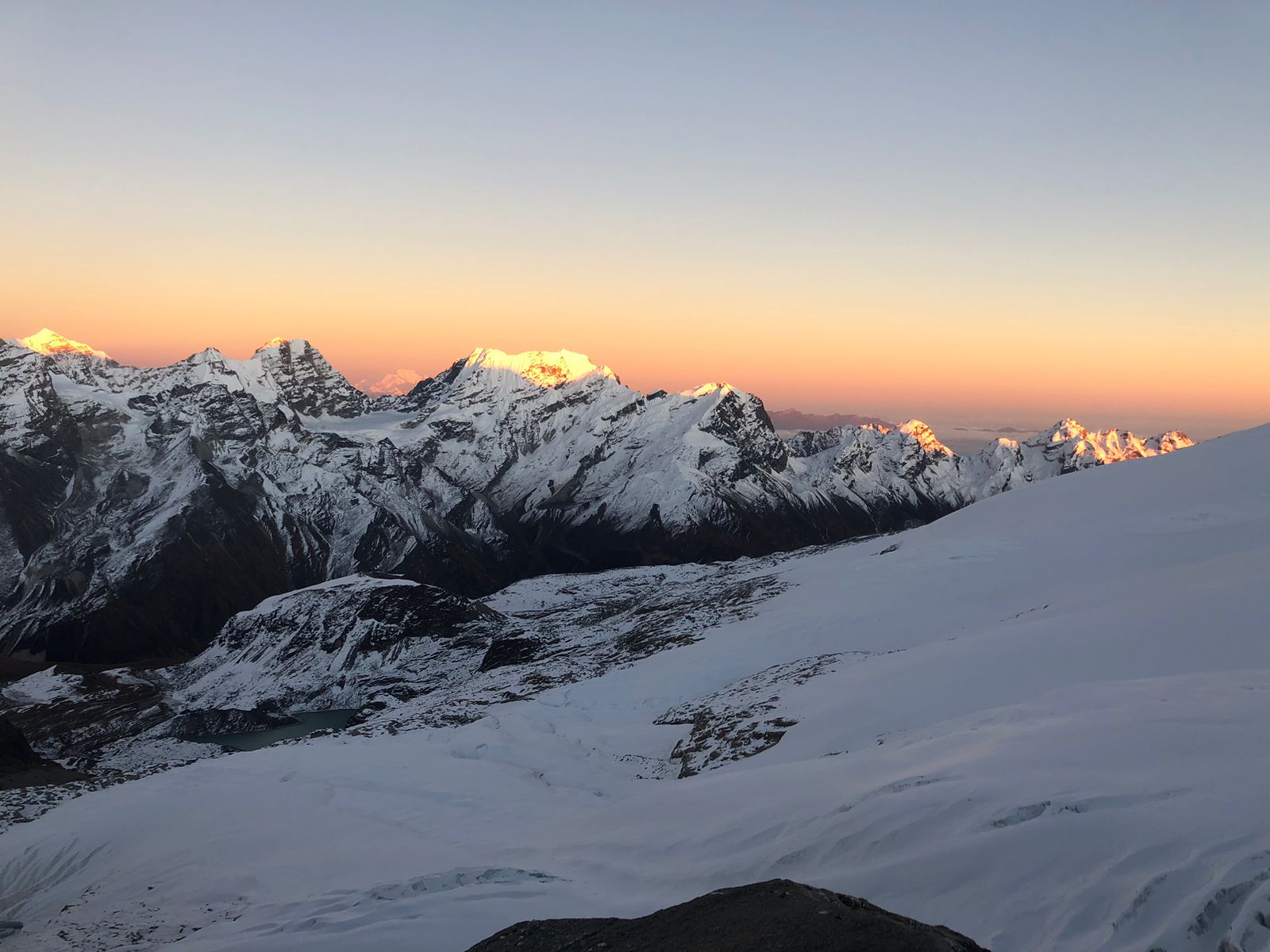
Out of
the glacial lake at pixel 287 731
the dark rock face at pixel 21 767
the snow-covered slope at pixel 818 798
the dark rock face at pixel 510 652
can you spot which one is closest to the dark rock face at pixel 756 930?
the snow-covered slope at pixel 818 798

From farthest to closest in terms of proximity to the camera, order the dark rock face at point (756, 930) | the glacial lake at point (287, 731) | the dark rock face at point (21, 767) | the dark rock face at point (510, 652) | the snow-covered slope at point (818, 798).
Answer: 1. the dark rock face at point (510, 652)
2. the glacial lake at point (287, 731)
3. the dark rock face at point (21, 767)
4. the snow-covered slope at point (818, 798)
5. the dark rock face at point (756, 930)

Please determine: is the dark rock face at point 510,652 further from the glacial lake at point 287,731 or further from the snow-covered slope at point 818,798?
the snow-covered slope at point 818,798

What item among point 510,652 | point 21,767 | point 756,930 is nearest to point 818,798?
point 756,930

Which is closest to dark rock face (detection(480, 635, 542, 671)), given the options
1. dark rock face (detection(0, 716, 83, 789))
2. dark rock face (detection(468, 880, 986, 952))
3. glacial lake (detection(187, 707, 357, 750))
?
glacial lake (detection(187, 707, 357, 750))

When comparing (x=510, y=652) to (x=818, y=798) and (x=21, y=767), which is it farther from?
(x=818, y=798)

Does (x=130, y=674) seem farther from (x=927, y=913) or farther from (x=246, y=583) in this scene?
(x=927, y=913)

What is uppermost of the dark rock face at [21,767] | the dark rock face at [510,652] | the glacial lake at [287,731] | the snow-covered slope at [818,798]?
the snow-covered slope at [818,798]

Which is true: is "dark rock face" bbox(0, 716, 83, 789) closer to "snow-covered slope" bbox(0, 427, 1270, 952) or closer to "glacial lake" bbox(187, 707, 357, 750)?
"snow-covered slope" bbox(0, 427, 1270, 952)
